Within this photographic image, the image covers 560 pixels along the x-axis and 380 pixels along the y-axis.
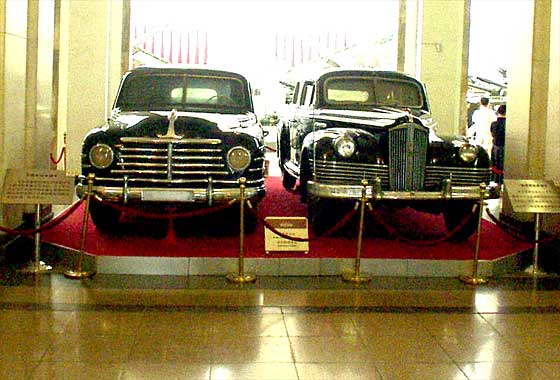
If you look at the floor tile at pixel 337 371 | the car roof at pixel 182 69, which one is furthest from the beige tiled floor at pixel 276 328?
the car roof at pixel 182 69

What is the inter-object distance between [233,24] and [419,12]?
8.03m

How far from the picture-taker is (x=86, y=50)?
54.1 ft

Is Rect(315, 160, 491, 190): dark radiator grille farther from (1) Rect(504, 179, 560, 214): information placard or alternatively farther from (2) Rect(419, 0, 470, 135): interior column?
(2) Rect(419, 0, 470, 135): interior column

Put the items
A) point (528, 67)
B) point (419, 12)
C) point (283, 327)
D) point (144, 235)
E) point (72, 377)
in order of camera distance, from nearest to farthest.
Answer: point (72, 377) → point (283, 327) → point (144, 235) → point (528, 67) → point (419, 12)

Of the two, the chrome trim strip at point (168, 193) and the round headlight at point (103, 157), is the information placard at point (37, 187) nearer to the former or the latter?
the chrome trim strip at point (168, 193)

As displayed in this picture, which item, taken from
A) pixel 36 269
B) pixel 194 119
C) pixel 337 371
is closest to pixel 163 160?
pixel 194 119

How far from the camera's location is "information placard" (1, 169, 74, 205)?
847cm

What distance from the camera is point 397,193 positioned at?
9078mm

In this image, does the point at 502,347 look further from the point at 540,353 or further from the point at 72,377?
the point at 72,377

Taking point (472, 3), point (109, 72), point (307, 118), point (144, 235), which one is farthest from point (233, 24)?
point (144, 235)

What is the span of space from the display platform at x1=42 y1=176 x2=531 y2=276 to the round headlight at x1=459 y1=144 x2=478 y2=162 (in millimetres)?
1023

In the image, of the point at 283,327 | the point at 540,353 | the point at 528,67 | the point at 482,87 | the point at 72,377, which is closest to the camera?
the point at 72,377

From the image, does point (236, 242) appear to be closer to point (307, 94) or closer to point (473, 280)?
point (473, 280)

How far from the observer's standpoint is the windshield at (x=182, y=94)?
33.8 feet
